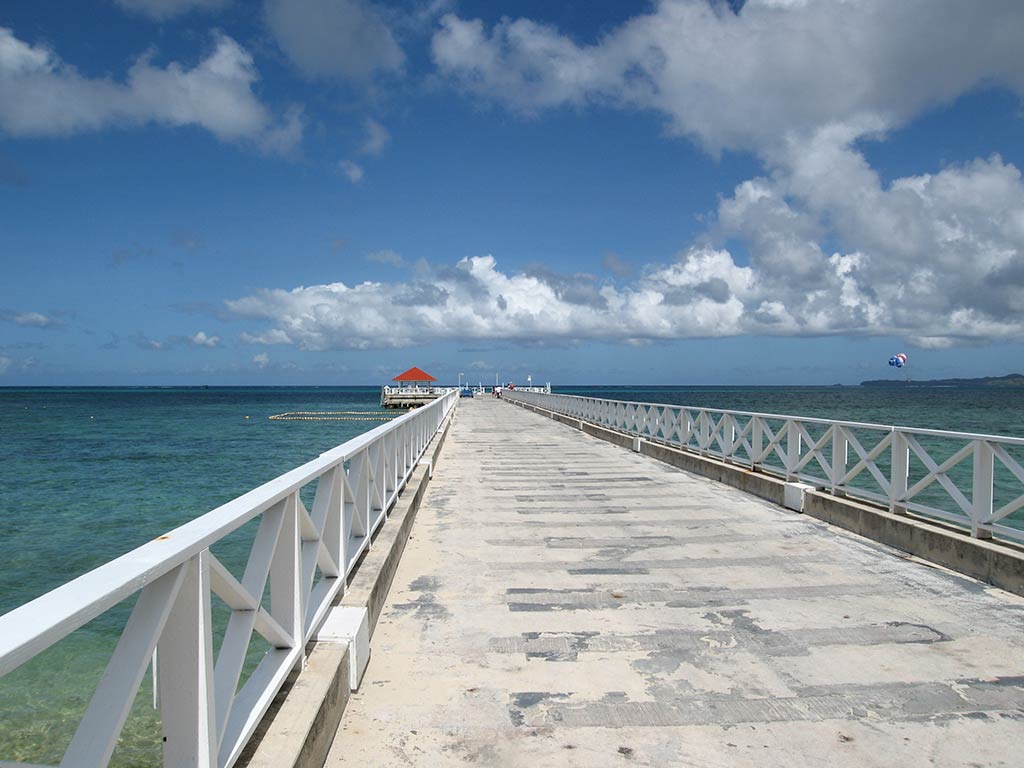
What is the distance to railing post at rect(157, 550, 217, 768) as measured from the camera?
2395 millimetres

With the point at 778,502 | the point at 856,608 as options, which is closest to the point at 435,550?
the point at 856,608

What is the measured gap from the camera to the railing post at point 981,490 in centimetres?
677

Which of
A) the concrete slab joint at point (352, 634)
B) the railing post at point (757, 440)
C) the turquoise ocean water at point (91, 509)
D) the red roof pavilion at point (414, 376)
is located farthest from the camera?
the red roof pavilion at point (414, 376)

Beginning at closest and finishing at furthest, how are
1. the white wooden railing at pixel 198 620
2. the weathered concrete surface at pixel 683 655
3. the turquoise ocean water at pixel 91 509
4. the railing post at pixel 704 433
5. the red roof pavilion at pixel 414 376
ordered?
the white wooden railing at pixel 198 620 → the weathered concrete surface at pixel 683 655 → the turquoise ocean water at pixel 91 509 → the railing post at pixel 704 433 → the red roof pavilion at pixel 414 376

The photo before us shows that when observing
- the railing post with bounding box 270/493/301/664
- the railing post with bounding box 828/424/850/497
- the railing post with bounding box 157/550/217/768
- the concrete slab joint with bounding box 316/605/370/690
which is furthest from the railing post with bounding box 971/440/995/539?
the railing post with bounding box 157/550/217/768

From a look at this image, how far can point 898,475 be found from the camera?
7957 mm

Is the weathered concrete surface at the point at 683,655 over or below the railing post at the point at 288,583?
below

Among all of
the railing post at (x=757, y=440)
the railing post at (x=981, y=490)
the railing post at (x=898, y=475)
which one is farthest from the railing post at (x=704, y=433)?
the railing post at (x=981, y=490)

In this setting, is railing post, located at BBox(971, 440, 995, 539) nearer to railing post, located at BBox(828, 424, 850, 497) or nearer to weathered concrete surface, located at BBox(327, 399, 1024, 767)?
weathered concrete surface, located at BBox(327, 399, 1024, 767)

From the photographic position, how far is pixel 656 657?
15.5 feet

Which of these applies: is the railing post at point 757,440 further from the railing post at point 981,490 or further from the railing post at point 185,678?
the railing post at point 185,678

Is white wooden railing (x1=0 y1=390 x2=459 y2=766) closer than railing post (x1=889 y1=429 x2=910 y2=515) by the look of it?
Yes

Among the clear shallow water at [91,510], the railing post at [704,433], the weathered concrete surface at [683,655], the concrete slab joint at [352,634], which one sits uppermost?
the railing post at [704,433]

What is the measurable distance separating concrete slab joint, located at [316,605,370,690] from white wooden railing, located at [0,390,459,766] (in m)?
0.08
